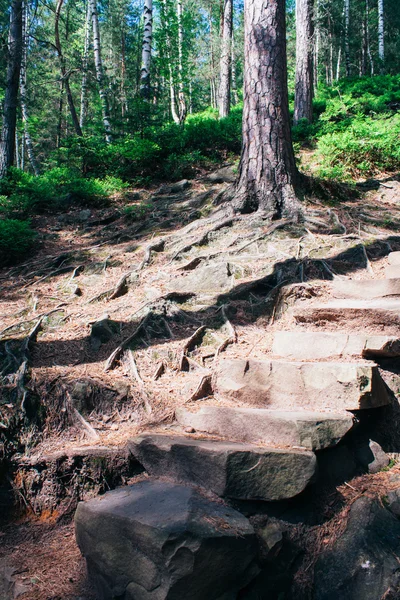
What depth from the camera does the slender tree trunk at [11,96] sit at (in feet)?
39.2

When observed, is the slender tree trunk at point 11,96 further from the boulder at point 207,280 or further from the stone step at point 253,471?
the stone step at point 253,471

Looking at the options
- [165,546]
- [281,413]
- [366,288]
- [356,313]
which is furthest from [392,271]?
[165,546]

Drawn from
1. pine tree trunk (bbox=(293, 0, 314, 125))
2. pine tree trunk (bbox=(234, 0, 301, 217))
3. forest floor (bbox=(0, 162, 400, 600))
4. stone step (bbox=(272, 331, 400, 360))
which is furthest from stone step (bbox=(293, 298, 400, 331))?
pine tree trunk (bbox=(293, 0, 314, 125))

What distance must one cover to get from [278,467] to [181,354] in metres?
1.80

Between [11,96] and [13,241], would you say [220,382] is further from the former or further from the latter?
[11,96]

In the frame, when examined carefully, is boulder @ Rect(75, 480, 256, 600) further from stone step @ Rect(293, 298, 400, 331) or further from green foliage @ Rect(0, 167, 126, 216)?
Result: green foliage @ Rect(0, 167, 126, 216)

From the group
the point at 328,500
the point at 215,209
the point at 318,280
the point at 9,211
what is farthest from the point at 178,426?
the point at 9,211

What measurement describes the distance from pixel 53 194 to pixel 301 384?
26.3 ft

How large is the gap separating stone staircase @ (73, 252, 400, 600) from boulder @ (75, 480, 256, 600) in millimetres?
26

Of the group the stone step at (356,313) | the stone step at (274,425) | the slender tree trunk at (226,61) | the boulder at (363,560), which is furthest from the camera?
the slender tree trunk at (226,61)

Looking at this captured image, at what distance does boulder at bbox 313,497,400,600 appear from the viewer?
2.37 metres

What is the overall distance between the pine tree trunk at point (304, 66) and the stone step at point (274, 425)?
39.1 feet

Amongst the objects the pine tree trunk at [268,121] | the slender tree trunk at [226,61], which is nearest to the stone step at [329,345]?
the pine tree trunk at [268,121]

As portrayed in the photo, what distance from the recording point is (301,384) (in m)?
3.40
